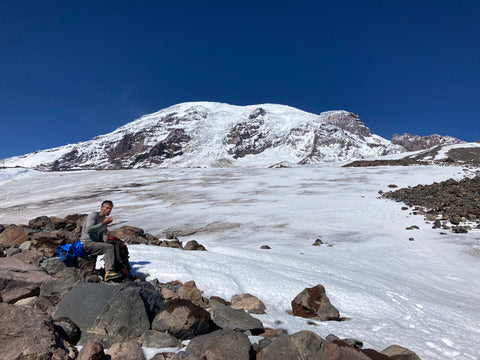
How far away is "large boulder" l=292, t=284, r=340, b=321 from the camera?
4.55 m

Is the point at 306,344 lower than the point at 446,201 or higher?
lower

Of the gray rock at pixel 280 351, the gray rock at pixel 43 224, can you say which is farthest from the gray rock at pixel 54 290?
the gray rock at pixel 43 224

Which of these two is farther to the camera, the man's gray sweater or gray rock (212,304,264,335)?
the man's gray sweater

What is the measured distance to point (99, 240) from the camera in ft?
18.6

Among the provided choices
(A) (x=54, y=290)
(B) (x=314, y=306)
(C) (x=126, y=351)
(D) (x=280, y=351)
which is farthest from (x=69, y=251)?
(B) (x=314, y=306)

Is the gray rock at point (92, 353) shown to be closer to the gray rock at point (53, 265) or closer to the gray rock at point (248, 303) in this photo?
the gray rock at point (248, 303)

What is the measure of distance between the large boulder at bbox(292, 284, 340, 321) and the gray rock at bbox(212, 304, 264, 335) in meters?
1.34

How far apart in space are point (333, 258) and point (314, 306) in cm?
486

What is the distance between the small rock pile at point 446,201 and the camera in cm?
1305

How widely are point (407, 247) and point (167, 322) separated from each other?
1029 centimetres

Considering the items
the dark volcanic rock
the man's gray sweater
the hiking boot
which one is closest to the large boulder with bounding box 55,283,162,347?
the hiking boot

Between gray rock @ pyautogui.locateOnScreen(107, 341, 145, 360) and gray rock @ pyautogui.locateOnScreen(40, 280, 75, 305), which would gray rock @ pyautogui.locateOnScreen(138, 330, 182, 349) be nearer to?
gray rock @ pyautogui.locateOnScreen(107, 341, 145, 360)

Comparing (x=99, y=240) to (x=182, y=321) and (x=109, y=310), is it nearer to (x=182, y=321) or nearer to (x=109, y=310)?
(x=109, y=310)

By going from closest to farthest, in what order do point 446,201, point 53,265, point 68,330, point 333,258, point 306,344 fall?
point 306,344, point 68,330, point 53,265, point 333,258, point 446,201
